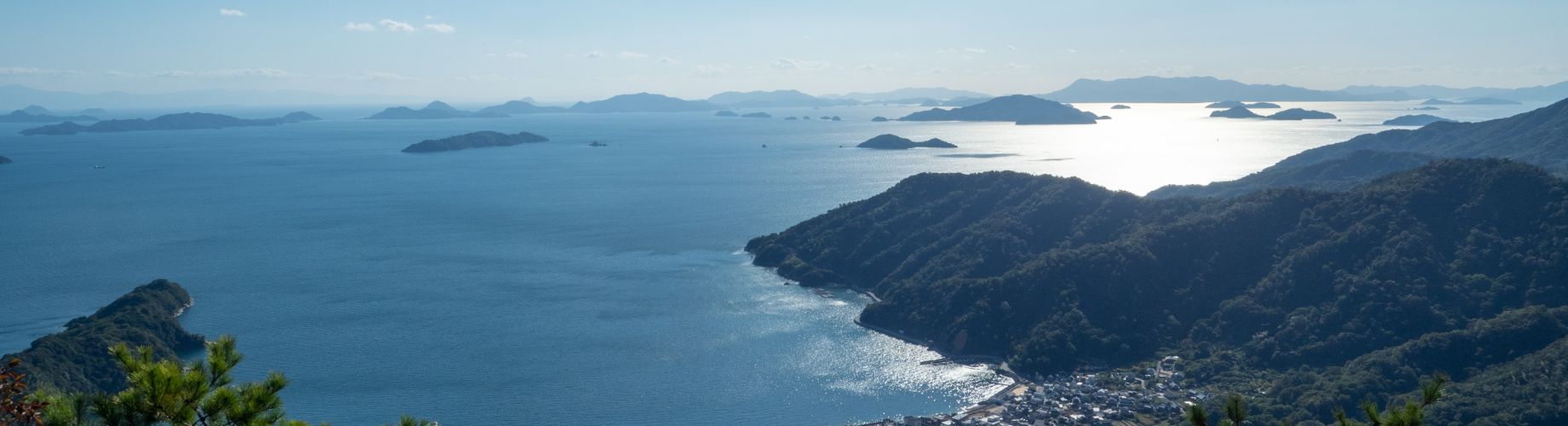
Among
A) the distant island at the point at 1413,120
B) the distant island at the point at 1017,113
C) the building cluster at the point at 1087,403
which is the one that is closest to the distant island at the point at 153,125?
the distant island at the point at 1017,113

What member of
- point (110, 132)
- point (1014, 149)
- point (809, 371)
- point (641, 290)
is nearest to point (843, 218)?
point (641, 290)

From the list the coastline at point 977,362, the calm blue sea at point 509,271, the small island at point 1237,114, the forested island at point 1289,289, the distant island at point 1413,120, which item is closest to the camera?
the forested island at point 1289,289

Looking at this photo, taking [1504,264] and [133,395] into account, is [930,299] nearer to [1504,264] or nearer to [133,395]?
[1504,264]

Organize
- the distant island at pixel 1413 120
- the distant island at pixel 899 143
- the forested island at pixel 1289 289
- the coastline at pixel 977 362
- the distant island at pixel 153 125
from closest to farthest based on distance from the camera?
the forested island at pixel 1289 289
the coastline at pixel 977 362
the distant island at pixel 899 143
the distant island at pixel 1413 120
the distant island at pixel 153 125

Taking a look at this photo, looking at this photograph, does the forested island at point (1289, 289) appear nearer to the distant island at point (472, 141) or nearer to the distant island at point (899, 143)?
the distant island at point (899, 143)

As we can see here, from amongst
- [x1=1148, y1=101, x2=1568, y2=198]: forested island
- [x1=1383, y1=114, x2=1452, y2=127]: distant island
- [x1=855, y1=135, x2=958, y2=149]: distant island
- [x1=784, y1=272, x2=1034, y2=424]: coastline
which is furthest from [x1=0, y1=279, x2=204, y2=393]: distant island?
[x1=1383, y1=114, x2=1452, y2=127]: distant island

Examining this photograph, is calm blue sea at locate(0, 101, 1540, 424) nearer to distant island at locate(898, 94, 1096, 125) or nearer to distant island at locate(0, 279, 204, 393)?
distant island at locate(0, 279, 204, 393)

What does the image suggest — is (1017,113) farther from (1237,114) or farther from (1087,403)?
(1087,403)
